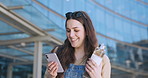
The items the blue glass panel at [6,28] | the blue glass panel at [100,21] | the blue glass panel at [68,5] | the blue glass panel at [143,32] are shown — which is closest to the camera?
the blue glass panel at [6,28]

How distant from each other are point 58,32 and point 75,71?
969 cm

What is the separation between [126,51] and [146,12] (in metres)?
5.89

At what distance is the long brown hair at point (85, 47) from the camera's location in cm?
201

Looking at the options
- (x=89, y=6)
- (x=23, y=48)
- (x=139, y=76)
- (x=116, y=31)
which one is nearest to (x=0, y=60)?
(x=23, y=48)

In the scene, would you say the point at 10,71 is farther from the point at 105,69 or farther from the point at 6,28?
the point at 105,69

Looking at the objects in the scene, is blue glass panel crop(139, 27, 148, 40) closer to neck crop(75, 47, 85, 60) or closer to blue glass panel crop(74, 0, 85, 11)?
blue glass panel crop(74, 0, 85, 11)

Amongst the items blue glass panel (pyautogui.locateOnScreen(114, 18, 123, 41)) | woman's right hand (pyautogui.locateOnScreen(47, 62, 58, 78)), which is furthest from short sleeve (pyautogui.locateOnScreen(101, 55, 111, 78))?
blue glass panel (pyautogui.locateOnScreen(114, 18, 123, 41))

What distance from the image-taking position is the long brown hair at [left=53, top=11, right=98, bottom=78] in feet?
6.58

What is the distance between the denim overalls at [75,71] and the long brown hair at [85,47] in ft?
0.13

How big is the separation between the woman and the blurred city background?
6.64m

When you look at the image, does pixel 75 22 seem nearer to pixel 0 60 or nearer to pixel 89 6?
pixel 0 60

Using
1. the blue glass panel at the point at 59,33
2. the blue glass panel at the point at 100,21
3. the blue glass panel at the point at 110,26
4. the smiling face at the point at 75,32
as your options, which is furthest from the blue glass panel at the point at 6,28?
the blue glass panel at the point at 110,26

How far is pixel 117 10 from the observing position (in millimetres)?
24000

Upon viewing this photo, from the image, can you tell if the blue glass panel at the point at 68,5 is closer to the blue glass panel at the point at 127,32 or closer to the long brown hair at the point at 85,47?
the blue glass panel at the point at 127,32
